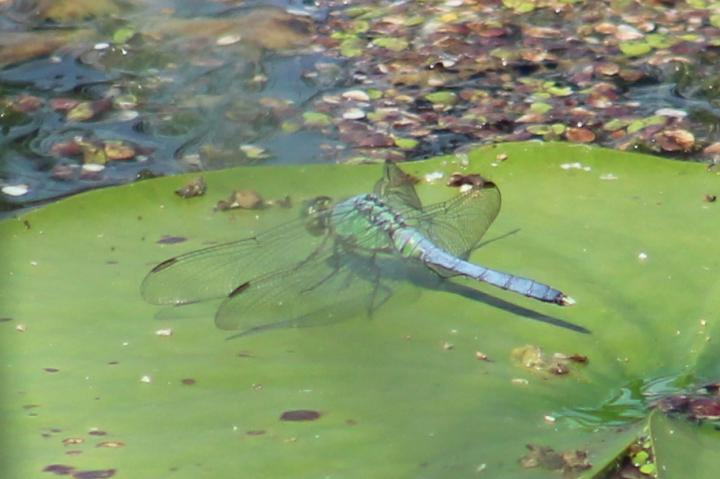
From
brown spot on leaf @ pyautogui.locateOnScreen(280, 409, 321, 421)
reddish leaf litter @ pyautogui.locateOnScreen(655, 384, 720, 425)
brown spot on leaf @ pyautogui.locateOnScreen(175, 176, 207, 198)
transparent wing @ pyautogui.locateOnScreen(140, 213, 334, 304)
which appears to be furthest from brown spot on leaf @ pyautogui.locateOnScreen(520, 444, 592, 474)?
brown spot on leaf @ pyautogui.locateOnScreen(175, 176, 207, 198)

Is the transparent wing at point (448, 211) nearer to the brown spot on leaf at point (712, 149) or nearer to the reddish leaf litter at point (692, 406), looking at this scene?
the reddish leaf litter at point (692, 406)

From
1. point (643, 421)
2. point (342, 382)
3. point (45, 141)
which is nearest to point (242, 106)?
point (45, 141)

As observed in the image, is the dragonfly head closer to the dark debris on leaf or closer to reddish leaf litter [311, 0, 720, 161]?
the dark debris on leaf

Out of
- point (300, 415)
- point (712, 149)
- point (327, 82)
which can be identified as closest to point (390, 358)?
point (300, 415)

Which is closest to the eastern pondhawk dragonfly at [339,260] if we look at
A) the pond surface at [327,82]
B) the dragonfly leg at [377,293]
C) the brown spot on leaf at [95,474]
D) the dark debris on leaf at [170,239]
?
the dragonfly leg at [377,293]

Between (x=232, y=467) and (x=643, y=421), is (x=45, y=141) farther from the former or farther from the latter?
(x=643, y=421)

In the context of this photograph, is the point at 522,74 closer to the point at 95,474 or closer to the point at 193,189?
the point at 193,189

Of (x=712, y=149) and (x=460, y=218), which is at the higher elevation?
(x=460, y=218)
